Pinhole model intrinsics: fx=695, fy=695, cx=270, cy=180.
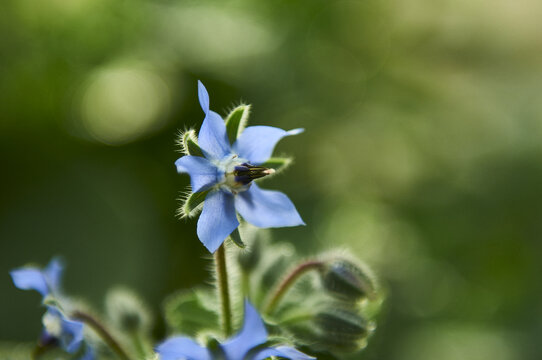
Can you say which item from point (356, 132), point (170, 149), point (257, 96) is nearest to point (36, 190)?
point (170, 149)

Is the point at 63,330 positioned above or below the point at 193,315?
below

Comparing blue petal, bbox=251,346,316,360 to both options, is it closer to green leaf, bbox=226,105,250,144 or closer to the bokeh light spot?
green leaf, bbox=226,105,250,144

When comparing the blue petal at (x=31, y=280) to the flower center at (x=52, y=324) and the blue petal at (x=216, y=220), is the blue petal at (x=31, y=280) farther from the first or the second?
the blue petal at (x=216, y=220)

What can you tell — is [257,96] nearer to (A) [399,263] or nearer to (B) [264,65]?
(B) [264,65]

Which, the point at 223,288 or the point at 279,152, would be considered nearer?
the point at 223,288

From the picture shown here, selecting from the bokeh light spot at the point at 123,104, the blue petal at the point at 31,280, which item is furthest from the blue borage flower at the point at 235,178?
the bokeh light spot at the point at 123,104

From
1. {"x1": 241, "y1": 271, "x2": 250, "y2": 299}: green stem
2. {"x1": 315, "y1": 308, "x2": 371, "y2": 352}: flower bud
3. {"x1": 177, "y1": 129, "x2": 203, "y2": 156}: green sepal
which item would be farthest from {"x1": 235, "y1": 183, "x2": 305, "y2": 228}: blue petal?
{"x1": 241, "y1": 271, "x2": 250, "y2": 299}: green stem

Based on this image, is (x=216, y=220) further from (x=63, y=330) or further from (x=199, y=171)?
(x=63, y=330)

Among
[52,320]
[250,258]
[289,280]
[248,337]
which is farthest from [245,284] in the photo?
[248,337]
